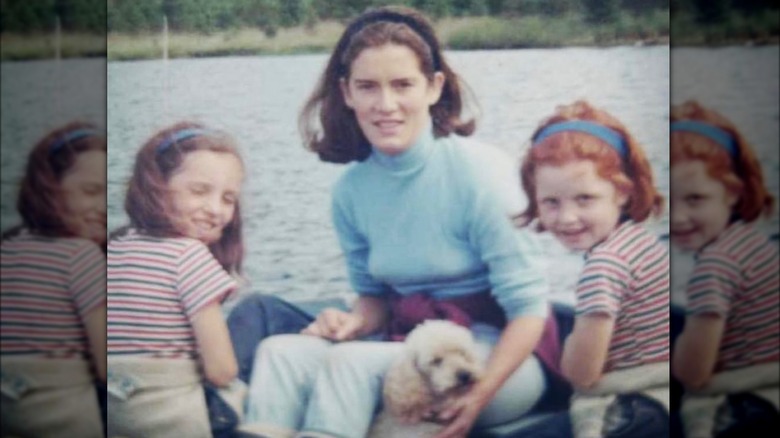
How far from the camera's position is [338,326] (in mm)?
4129

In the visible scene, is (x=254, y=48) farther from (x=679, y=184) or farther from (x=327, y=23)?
(x=679, y=184)

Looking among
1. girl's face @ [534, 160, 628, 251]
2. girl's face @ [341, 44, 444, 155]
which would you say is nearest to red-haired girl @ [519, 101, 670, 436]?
girl's face @ [534, 160, 628, 251]

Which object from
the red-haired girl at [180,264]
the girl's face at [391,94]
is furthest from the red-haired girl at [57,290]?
the girl's face at [391,94]

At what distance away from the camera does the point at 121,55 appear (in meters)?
4.15

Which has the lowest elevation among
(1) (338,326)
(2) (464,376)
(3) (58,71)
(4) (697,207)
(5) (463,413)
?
(5) (463,413)

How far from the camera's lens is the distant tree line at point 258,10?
407cm

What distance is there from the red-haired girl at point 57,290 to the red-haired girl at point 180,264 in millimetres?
107

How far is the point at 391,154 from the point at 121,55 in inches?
34.3

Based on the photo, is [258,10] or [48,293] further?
[48,293]

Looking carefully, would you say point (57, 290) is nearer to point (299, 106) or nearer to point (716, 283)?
point (299, 106)

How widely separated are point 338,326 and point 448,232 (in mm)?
437

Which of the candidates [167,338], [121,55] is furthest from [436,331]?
[121,55]

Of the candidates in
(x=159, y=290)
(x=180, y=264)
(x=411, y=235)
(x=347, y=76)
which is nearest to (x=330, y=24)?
(x=347, y=76)

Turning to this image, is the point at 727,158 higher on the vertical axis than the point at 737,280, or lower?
higher
